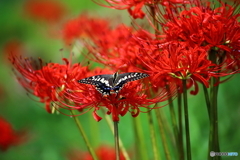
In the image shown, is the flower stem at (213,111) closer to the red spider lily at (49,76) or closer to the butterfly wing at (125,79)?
the butterfly wing at (125,79)

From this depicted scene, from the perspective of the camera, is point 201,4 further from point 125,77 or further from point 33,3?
point 33,3

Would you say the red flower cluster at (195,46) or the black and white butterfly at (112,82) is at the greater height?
the red flower cluster at (195,46)

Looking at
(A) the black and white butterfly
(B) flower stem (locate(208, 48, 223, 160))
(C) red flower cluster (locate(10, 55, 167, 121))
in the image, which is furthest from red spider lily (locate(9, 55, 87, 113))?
(B) flower stem (locate(208, 48, 223, 160))

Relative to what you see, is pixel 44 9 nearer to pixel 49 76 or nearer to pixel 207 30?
pixel 49 76

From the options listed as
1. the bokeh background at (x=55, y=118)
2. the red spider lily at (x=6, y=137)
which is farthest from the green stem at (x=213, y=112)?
the red spider lily at (x=6, y=137)

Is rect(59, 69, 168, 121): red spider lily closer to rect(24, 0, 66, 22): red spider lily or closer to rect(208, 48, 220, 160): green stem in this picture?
rect(208, 48, 220, 160): green stem

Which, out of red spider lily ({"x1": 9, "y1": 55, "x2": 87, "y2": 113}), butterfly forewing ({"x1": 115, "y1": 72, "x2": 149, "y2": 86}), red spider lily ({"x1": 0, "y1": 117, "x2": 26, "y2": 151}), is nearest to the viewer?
butterfly forewing ({"x1": 115, "y1": 72, "x2": 149, "y2": 86})

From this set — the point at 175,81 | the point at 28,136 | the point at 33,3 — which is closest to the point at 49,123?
the point at 28,136
